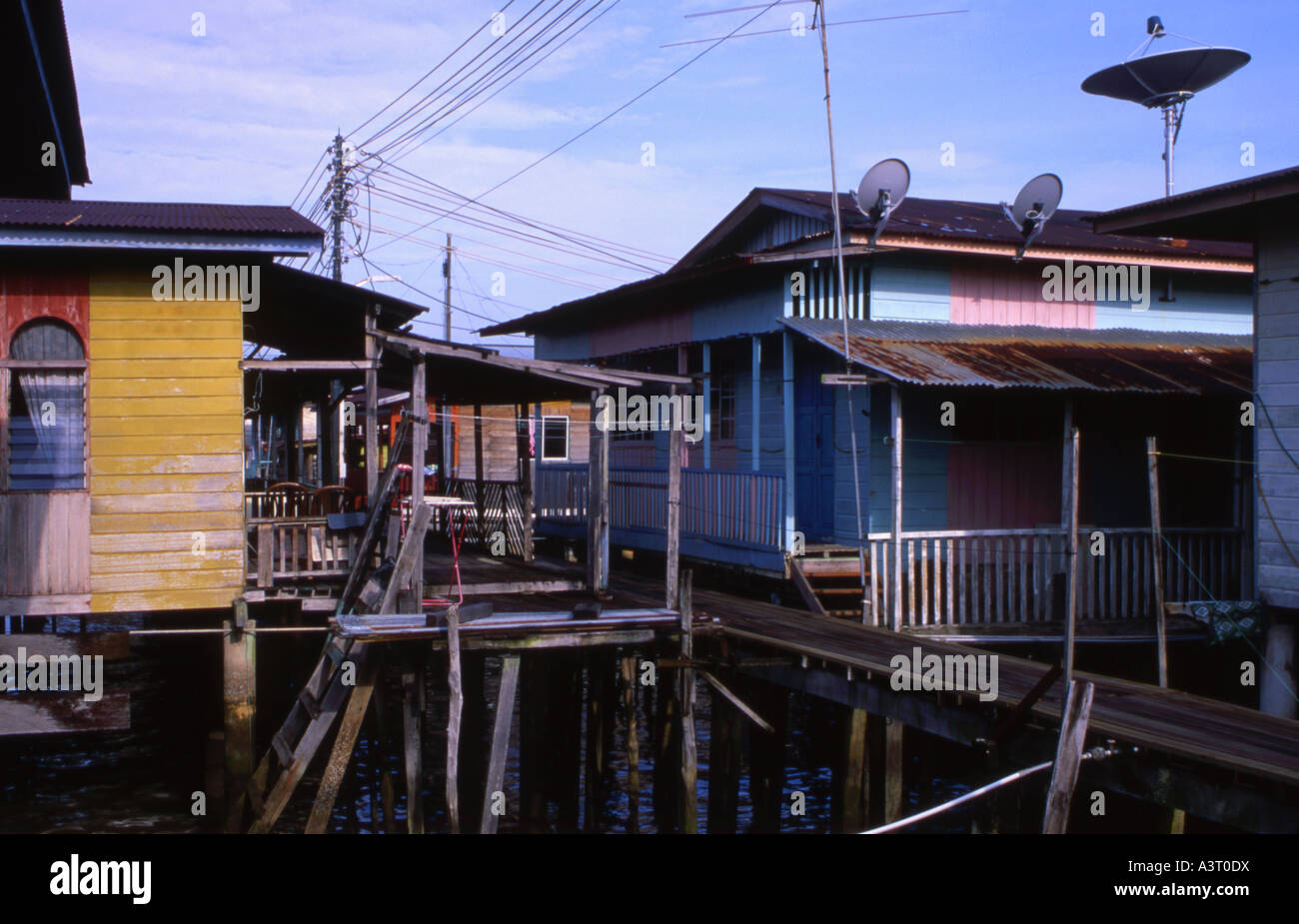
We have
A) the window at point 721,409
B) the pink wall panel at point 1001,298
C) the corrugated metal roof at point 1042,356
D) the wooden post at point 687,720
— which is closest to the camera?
the wooden post at point 687,720

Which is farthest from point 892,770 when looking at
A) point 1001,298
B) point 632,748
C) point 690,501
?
point 1001,298

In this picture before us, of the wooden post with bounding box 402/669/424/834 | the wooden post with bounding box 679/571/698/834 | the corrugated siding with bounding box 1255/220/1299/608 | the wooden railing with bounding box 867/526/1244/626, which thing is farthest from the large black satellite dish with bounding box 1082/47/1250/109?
the wooden post with bounding box 402/669/424/834

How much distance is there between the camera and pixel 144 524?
11391 mm

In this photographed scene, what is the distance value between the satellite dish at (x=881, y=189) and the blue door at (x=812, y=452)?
2.22 m

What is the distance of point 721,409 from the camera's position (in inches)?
692

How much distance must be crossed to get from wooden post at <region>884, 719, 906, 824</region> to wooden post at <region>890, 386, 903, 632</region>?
9.59 feet

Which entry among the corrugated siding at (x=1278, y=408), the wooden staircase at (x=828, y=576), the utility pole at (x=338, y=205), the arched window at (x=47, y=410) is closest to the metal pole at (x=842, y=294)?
the wooden staircase at (x=828, y=576)

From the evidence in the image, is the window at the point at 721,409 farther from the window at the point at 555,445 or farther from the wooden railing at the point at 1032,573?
the window at the point at 555,445

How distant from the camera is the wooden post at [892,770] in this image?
9.51m

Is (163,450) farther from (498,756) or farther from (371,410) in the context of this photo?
(498,756)

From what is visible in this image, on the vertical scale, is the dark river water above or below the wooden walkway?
below

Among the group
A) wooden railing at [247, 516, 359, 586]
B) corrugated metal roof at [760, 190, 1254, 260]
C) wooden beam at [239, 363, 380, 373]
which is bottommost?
wooden railing at [247, 516, 359, 586]

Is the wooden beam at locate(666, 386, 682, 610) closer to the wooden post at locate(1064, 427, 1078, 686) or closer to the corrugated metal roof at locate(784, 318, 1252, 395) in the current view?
the corrugated metal roof at locate(784, 318, 1252, 395)

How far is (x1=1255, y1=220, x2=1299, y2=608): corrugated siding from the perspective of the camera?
1093 centimetres
